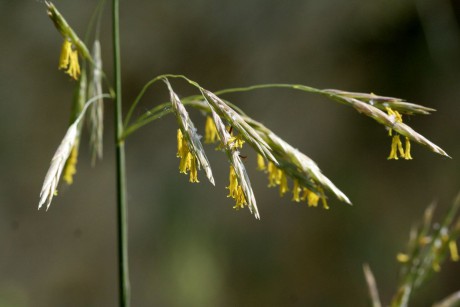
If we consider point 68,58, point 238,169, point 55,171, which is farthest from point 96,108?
point 238,169

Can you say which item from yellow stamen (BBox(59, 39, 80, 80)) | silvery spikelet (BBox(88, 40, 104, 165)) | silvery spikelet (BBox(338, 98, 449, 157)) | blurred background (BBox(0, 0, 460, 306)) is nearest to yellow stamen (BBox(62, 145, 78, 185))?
silvery spikelet (BBox(88, 40, 104, 165))

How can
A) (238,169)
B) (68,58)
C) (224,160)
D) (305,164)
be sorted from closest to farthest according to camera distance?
(238,169), (305,164), (68,58), (224,160)

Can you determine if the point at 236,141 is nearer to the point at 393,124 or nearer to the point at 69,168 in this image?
the point at 393,124

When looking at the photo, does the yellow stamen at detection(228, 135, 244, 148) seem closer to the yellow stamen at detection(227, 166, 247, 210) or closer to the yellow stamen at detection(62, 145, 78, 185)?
the yellow stamen at detection(227, 166, 247, 210)

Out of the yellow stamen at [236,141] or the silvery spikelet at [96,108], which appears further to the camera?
the silvery spikelet at [96,108]

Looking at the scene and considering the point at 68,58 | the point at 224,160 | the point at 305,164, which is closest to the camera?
the point at 305,164

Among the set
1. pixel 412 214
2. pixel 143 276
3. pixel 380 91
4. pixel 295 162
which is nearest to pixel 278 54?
pixel 380 91

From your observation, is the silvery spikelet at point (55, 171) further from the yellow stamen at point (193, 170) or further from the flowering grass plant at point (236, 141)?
the yellow stamen at point (193, 170)

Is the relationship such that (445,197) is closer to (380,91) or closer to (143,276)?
(380,91)

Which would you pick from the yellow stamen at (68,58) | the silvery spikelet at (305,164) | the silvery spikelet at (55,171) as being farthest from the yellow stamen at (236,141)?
the yellow stamen at (68,58)
